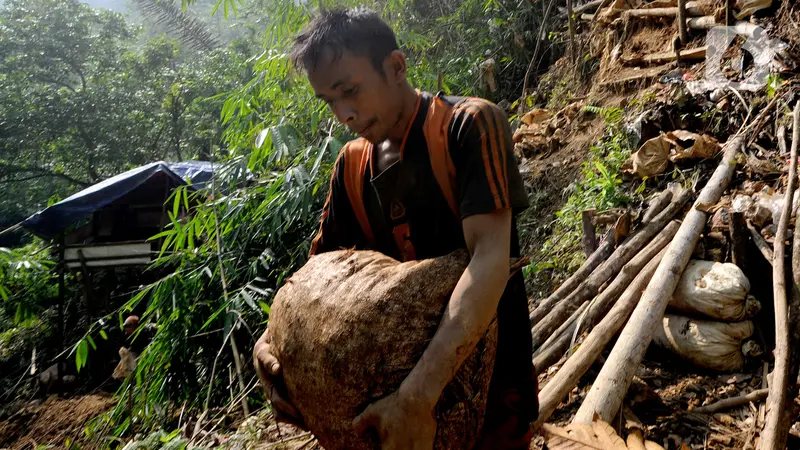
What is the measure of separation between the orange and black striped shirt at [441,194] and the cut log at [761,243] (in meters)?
1.67

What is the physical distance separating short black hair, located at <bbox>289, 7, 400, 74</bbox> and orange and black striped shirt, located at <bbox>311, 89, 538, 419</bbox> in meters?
0.15

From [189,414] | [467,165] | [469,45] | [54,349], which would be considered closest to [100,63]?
[54,349]

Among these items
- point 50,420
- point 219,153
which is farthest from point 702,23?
point 50,420

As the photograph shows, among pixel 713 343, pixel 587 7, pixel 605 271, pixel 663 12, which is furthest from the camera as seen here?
pixel 587 7

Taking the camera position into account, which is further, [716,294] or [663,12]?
[663,12]

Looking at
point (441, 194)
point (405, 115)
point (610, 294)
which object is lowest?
point (610, 294)

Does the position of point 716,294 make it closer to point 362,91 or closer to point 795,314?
point 795,314

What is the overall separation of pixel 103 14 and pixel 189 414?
65.8 feet

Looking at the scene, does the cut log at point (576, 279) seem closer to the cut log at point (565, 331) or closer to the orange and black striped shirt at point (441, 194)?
the cut log at point (565, 331)

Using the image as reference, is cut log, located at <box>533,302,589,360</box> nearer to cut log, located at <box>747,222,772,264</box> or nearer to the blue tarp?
cut log, located at <box>747,222,772,264</box>

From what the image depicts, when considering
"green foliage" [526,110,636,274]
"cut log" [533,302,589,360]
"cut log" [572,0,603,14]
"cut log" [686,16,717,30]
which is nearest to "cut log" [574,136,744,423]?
"cut log" [533,302,589,360]

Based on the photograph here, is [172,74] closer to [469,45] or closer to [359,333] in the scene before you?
[469,45]

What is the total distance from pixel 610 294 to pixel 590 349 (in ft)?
1.60

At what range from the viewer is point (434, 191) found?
1203 mm
